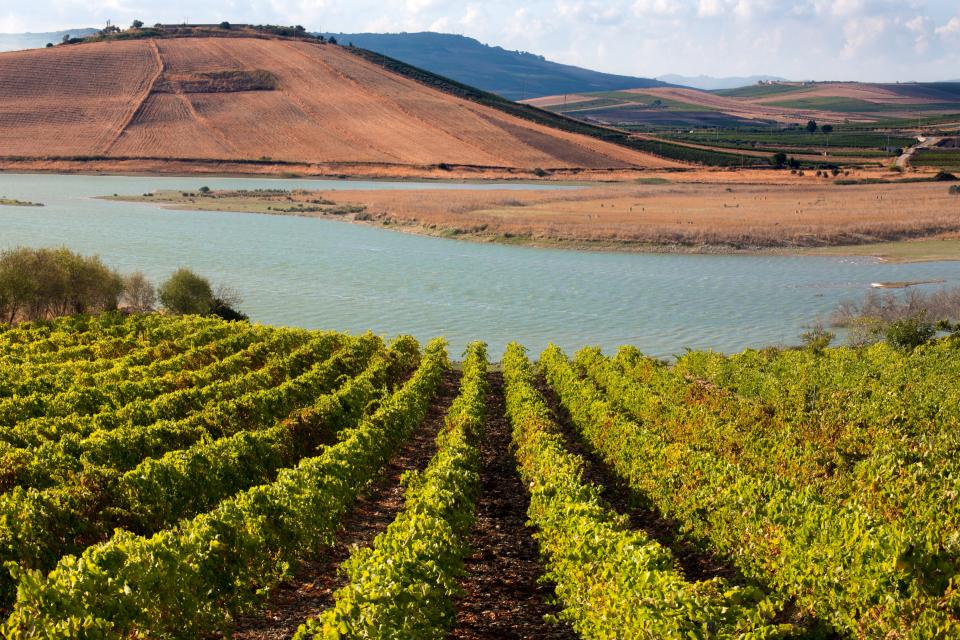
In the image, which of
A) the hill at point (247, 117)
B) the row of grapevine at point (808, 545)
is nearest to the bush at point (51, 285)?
the row of grapevine at point (808, 545)

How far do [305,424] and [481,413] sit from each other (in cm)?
497

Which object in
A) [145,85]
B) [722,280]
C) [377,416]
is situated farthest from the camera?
[145,85]

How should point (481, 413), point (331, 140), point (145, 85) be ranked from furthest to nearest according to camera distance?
point (145, 85), point (331, 140), point (481, 413)

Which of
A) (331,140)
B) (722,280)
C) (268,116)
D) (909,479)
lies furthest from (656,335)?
(268,116)

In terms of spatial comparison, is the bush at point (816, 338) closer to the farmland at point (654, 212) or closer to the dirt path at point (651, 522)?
the dirt path at point (651, 522)

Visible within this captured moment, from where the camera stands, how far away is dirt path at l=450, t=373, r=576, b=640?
12492 millimetres

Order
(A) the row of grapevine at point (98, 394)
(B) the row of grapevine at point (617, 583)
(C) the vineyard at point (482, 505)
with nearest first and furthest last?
(B) the row of grapevine at point (617, 583) < (C) the vineyard at point (482, 505) < (A) the row of grapevine at point (98, 394)

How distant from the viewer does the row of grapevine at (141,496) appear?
1316 cm

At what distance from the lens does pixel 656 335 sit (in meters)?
43.5

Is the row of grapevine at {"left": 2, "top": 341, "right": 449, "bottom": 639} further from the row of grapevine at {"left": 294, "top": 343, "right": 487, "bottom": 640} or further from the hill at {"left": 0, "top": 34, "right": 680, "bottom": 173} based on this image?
the hill at {"left": 0, "top": 34, "right": 680, "bottom": 173}

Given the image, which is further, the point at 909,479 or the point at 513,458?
the point at 513,458

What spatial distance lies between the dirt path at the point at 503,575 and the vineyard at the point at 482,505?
6cm

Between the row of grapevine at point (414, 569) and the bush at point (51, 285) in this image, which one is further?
the bush at point (51, 285)

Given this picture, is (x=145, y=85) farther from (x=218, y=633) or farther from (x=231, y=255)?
(x=218, y=633)
